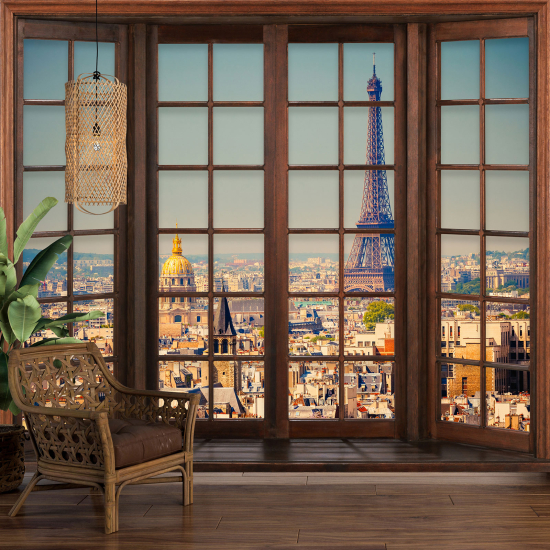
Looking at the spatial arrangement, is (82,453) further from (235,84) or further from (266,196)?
(235,84)

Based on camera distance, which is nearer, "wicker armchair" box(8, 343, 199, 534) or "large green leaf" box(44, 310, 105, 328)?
"wicker armchair" box(8, 343, 199, 534)

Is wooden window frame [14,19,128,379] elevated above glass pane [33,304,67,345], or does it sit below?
above

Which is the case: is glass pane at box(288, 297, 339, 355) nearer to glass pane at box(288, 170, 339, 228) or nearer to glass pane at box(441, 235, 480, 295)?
glass pane at box(288, 170, 339, 228)

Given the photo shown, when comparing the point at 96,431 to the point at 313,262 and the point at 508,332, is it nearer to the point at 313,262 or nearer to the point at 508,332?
the point at 313,262

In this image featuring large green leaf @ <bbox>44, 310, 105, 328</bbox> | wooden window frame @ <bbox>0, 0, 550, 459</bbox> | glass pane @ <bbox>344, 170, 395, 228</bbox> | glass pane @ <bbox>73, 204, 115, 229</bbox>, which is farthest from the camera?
glass pane @ <bbox>344, 170, 395, 228</bbox>

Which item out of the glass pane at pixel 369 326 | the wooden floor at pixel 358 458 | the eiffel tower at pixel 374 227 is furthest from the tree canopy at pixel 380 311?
the wooden floor at pixel 358 458

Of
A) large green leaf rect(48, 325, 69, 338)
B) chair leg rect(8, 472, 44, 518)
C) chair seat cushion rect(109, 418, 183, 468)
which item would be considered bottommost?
chair leg rect(8, 472, 44, 518)

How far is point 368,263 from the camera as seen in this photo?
15.0 feet

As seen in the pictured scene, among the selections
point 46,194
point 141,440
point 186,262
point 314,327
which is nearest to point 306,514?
point 141,440

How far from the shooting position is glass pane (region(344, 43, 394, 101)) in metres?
4.51

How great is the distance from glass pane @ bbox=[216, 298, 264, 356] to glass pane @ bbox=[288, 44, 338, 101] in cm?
140

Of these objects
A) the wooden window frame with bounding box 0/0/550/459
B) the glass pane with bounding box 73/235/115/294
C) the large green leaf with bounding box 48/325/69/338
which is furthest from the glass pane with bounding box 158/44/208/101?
the large green leaf with bounding box 48/325/69/338

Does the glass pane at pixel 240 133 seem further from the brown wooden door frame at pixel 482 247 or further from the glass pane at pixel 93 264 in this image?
the brown wooden door frame at pixel 482 247

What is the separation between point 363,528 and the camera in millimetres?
3328
